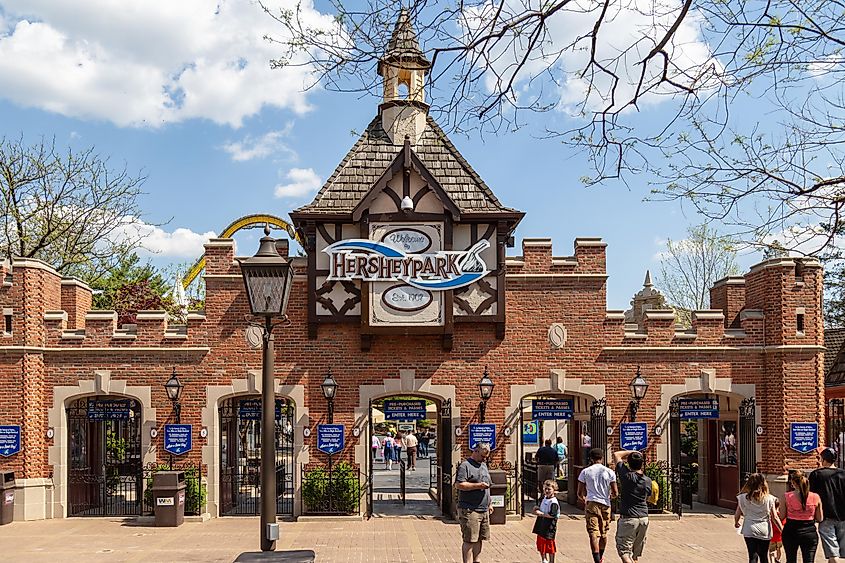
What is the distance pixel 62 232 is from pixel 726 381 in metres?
21.0

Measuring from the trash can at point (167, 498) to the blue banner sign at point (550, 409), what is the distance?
7388mm

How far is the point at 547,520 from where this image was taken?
12.3 meters

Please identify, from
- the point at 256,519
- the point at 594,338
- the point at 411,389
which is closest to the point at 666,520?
the point at 594,338

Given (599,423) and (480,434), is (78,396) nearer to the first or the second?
(480,434)

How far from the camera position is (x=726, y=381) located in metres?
19.6

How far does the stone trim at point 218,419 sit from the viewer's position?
62.7 ft

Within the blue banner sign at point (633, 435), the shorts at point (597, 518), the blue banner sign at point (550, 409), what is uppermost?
the blue banner sign at point (550, 409)

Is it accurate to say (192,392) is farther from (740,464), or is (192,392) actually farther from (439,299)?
(740,464)

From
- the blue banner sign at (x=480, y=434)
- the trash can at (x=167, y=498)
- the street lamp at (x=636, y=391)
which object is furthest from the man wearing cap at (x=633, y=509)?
the trash can at (x=167, y=498)

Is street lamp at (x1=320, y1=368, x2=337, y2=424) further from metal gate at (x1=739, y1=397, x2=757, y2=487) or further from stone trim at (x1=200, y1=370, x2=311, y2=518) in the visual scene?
metal gate at (x1=739, y1=397, x2=757, y2=487)

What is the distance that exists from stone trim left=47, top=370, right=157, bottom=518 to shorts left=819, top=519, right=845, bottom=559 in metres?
12.8

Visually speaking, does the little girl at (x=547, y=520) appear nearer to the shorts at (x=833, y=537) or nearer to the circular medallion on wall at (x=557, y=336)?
the shorts at (x=833, y=537)

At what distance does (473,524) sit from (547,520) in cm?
97

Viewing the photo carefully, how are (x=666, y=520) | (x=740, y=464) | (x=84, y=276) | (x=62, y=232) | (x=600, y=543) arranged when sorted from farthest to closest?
(x=84, y=276)
(x=62, y=232)
(x=740, y=464)
(x=666, y=520)
(x=600, y=543)
